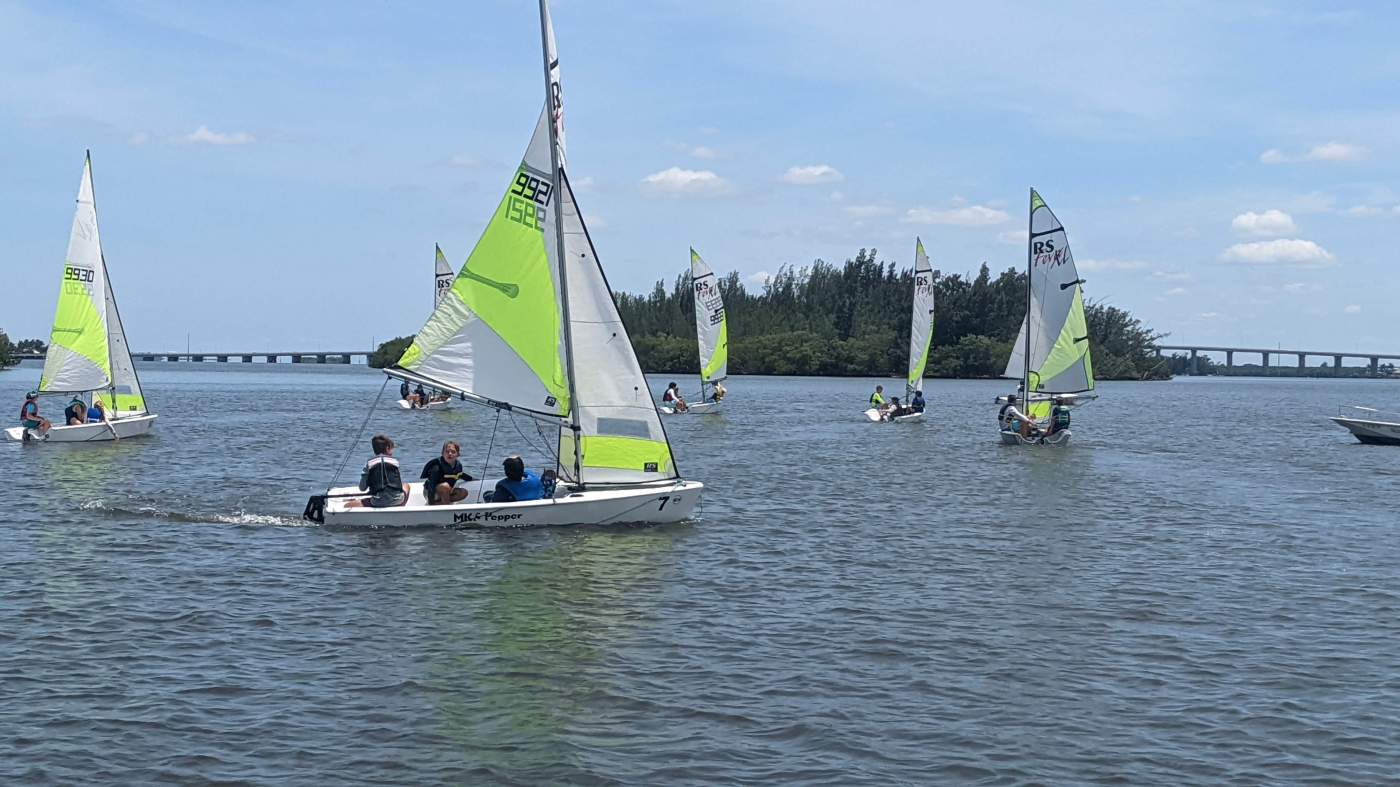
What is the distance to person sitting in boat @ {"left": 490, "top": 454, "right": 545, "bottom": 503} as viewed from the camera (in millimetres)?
23719

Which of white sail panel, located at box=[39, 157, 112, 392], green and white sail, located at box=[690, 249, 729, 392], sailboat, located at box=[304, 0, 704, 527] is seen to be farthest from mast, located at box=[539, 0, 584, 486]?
green and white sail, located at box=[690, 249, 729, 392]

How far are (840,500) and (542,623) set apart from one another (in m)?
15.1

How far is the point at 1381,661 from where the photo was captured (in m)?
15.1

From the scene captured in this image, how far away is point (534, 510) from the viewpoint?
2358cm

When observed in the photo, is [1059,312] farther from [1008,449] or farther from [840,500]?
[840,500]

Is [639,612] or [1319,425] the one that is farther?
[1319,425]

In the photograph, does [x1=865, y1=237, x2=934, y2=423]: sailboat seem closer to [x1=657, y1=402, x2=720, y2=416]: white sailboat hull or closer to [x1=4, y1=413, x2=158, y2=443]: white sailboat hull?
[x1=657, y1=402, x2=720, y2=416]: white sailboat hull

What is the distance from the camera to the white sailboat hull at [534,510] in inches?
922

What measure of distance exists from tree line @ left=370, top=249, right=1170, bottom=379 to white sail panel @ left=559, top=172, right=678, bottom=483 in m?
122

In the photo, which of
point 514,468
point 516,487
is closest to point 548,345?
point 514,468

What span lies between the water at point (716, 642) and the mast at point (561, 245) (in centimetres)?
191

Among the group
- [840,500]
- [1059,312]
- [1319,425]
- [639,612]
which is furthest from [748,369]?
[639,612]

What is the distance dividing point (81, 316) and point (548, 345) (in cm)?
2395

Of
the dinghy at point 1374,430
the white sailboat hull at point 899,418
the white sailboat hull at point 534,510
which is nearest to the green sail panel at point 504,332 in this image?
the white sailboat hull at point 534,510
